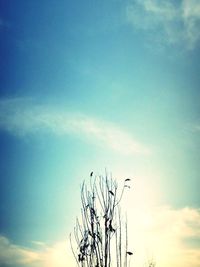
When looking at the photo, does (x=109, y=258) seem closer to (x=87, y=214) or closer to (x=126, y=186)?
(x=87, y=214)

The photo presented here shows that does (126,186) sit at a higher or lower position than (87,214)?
higher

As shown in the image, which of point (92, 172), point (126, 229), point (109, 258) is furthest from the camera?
point (92, 172)

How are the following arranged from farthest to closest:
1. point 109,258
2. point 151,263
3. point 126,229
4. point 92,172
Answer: point 151,263 < point 92,172 < point 126,229 < point 109,258

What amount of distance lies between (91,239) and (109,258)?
653 mm

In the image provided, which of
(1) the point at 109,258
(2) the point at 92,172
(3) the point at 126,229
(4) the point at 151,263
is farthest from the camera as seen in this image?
(4) the point at 151,263

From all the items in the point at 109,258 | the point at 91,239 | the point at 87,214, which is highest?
the point at 87,214

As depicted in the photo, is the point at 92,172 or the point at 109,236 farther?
the point at 92,172

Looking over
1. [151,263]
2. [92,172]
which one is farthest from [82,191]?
[151,263]

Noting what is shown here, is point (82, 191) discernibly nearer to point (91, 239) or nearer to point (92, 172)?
point (92, 172)

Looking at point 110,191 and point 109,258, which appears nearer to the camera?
point 109,258

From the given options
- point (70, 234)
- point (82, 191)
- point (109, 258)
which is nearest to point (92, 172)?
point (82, 191)

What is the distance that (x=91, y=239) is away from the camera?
293 inches

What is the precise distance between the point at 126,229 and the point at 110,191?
1.02 meters

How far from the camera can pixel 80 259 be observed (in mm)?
7461
